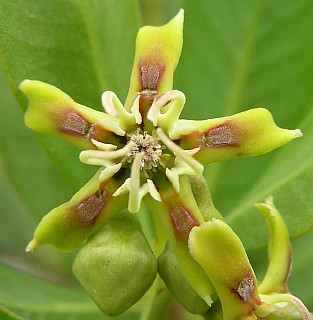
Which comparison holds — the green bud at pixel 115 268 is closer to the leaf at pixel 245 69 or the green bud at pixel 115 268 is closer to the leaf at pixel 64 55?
the leaf at pixel 64 55

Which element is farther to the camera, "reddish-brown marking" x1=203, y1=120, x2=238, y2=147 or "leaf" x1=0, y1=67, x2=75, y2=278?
"leaf" x1=0, y1=67, x2=75, y2=278

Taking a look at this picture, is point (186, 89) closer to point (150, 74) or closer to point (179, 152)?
point (150, 74)

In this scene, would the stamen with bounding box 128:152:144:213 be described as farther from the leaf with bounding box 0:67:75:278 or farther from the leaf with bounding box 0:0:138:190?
the leaf with bounding box 0:67:75:278

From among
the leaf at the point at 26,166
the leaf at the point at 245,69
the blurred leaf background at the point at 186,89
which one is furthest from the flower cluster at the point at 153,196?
the leaf at the point at 26,166

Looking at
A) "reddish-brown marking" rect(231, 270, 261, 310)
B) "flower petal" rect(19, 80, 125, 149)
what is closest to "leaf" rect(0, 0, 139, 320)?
"flower petal" rect(19, 80, 125, 149)

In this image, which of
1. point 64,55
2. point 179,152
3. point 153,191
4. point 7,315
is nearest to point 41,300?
point 7,315
